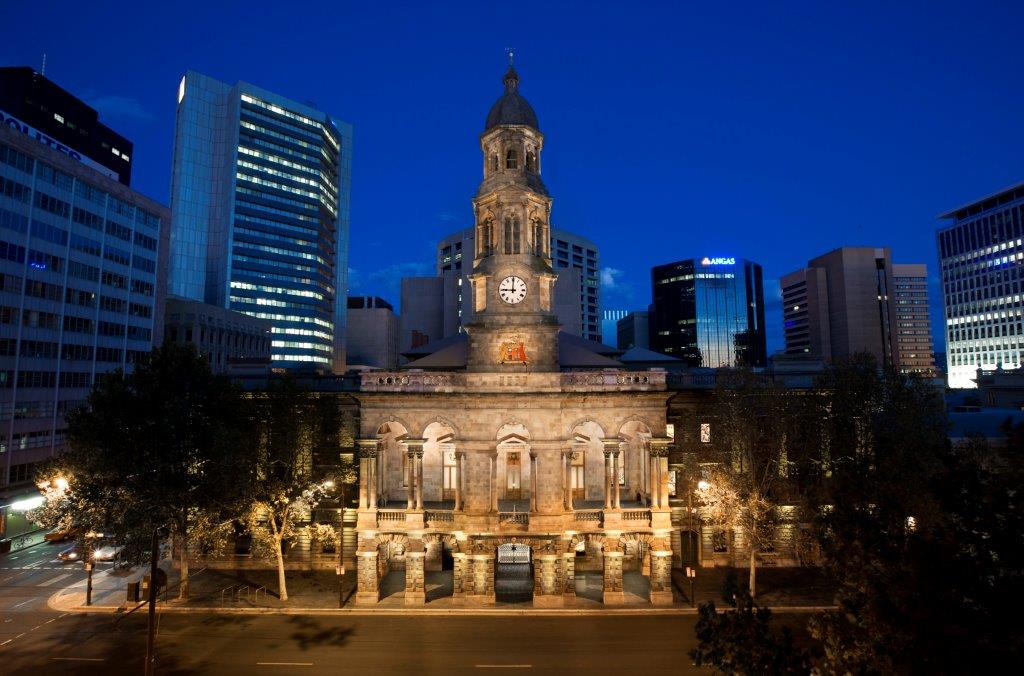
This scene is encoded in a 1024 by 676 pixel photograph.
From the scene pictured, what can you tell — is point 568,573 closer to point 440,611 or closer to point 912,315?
point 440,611

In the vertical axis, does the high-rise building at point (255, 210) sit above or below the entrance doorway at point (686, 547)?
above

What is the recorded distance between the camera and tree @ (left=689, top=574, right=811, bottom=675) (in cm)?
1430

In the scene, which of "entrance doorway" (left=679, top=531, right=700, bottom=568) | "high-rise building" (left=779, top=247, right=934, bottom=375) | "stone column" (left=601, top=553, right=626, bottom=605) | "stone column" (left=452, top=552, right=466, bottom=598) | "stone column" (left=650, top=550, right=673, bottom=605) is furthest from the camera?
"high-rise building" (left=779, top=247, right=934, bottom=375)

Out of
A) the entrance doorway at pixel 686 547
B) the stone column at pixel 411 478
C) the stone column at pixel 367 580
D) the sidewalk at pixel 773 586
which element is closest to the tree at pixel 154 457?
the stone column at pixel 367 580

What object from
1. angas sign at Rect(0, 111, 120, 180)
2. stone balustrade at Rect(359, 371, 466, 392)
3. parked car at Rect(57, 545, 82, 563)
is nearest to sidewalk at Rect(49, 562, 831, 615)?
parked car at Rect(57, 545, 82, 563)

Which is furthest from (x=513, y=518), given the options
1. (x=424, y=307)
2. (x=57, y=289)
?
(x=424, y=307)

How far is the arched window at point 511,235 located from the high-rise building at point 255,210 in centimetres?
9997

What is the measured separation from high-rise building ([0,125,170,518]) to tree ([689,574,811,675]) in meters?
67.2

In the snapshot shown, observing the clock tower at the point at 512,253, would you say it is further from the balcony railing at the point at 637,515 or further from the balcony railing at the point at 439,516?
the balcony railing at the point at 637,515

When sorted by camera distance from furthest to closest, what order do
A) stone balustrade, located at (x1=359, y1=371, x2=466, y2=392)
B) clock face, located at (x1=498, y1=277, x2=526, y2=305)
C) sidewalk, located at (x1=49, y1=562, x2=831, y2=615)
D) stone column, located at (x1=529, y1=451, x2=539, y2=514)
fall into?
clock face, located at (x1=498, y1=277, x2=526, y2=305), stone balustrade, located at (x1=359, y1=371, x2=466, y2=392), stone column, located at (x1=529, y1=451, x2=539, y2=514), sidewalk, located at (x1=49, y1=562, x2=831, y2=615)

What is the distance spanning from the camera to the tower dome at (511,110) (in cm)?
4619

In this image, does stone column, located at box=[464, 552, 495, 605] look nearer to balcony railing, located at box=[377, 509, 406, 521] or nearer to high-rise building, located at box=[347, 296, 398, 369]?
balcony railing, located at box=[377, 509, 406, 521]

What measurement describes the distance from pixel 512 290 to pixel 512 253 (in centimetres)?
306

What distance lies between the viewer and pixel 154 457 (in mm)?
35375
